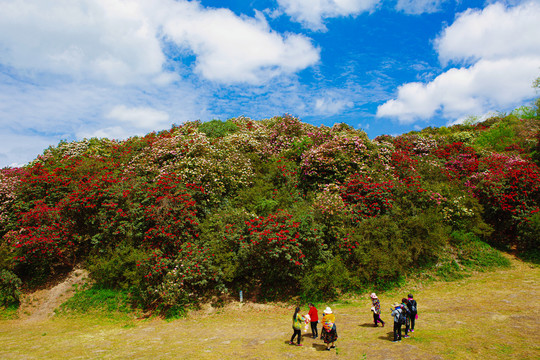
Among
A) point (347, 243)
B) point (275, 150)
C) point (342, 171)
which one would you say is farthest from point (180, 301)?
point (275, 150)

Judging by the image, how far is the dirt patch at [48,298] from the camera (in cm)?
1580

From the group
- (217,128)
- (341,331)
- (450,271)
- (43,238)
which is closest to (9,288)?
(43,238)

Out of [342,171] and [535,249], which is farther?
[342,171]

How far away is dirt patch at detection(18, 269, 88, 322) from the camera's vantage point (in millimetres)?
15805

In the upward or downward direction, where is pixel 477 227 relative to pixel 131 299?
upward

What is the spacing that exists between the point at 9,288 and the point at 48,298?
2216mm

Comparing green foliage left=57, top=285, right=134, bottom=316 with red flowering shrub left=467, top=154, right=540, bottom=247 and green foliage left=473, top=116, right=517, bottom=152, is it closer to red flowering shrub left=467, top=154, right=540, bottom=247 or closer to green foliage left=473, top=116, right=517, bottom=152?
red flowering shrub left=467, top=154, right=540, bottom=247

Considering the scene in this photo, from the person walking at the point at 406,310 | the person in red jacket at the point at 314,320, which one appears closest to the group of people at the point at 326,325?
the person in red jacket at the point at 314,320

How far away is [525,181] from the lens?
59.5 feet

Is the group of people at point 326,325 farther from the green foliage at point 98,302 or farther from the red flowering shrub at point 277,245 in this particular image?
the green foliage at point 98,302

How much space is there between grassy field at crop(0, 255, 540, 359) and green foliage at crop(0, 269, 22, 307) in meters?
1.39

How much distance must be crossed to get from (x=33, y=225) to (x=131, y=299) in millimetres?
8013

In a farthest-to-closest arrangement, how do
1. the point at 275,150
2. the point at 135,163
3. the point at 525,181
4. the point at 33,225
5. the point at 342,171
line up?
the point at 275,150 → the point at 135,163 → the point at 342,171 → the point at 525,181 → the point at 33,225

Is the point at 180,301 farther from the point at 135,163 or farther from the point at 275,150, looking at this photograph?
the point at 275,150
